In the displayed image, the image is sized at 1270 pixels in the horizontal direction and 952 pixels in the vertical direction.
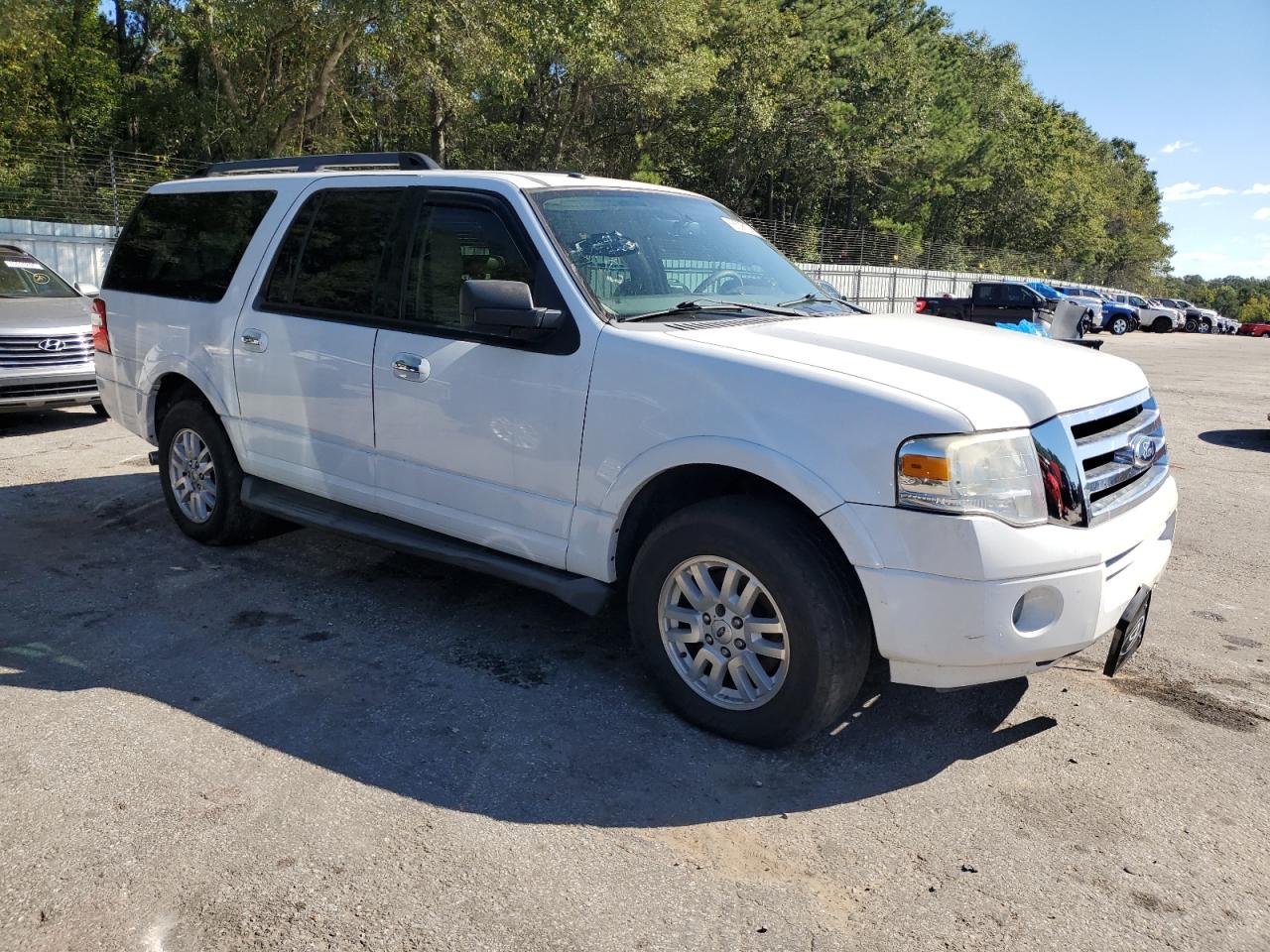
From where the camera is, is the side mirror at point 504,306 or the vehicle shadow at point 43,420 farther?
the vehicle shadow at point 43,420

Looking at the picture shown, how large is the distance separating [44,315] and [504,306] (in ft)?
25.5

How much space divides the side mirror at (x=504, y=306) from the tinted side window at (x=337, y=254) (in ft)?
3.03

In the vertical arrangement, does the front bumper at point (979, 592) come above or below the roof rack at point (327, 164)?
below

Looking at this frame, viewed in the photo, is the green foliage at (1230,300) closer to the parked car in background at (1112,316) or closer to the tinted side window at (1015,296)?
the parked car in background at (1112,316)

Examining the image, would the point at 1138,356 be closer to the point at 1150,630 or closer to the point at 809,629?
the point at 1150,630

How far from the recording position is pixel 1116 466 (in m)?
3.46

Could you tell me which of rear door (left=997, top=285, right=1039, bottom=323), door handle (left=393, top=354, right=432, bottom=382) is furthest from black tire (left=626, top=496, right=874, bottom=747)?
rear door (left=997, top=285, right=1039, bottom=323)

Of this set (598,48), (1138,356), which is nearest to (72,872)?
(598,48)

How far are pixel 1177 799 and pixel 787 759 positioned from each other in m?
1.24


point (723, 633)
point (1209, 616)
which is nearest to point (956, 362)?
point (723, 633)

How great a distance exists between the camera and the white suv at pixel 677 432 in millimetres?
3090

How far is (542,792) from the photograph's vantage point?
10.6ft

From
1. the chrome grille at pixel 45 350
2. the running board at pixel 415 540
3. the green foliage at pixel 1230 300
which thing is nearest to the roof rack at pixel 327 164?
the running board at pixel 415 540

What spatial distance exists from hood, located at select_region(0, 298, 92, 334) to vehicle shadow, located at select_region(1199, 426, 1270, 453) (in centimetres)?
1144
